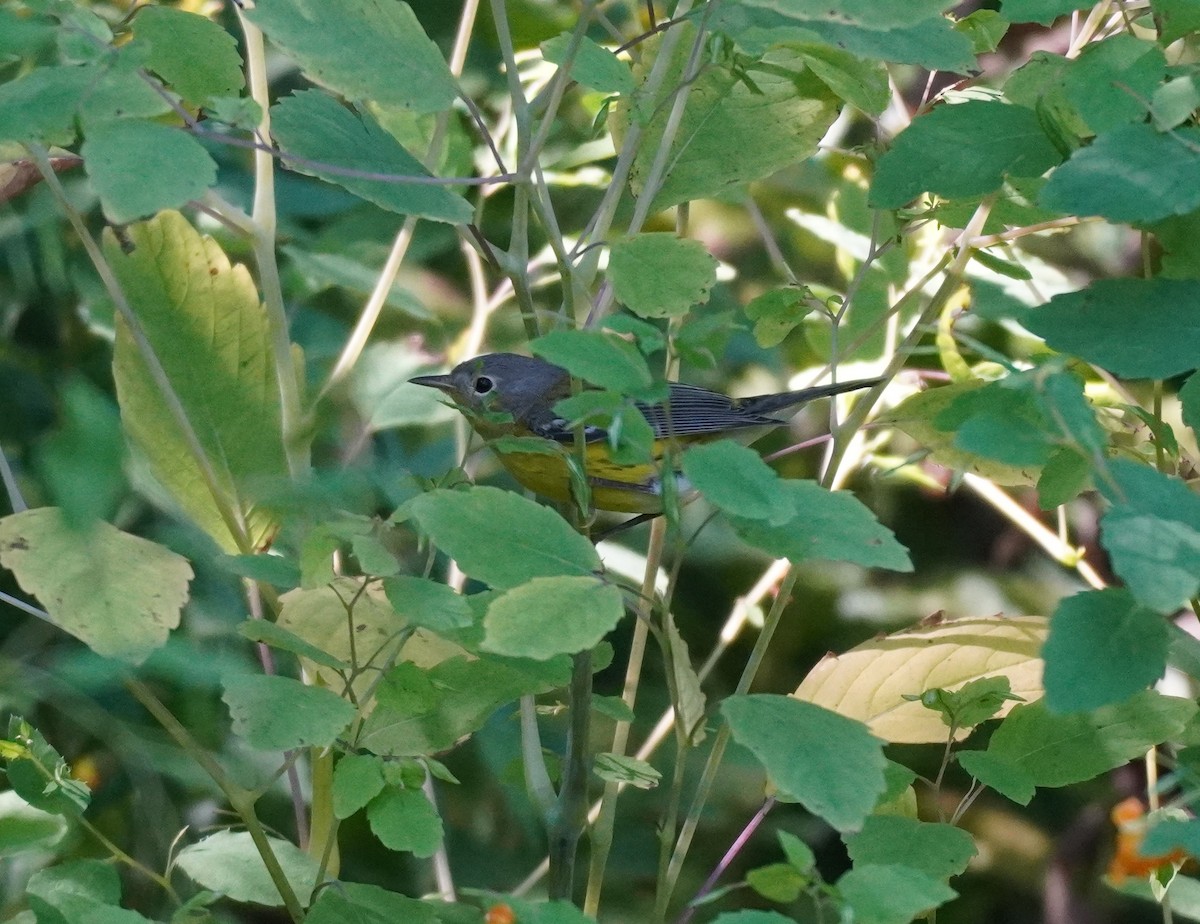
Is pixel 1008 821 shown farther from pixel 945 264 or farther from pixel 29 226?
pixel 29 226

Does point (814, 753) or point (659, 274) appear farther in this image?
point (659, 274)

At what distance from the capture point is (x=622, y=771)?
1.19 m

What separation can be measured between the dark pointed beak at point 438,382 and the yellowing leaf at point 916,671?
92cm

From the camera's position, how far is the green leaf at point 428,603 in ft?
3.14

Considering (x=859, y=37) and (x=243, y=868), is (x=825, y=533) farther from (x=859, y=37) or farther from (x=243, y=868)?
(x=243, y=868)

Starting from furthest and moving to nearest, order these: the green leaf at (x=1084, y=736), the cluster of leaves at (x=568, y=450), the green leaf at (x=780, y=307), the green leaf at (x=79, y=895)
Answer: the green leaf at (x=780, y=307) < the green leaf at (x=1084, y=736) < the green leaf at (x=79, y=895) < the cluster of leaves at (x=568, y=450)

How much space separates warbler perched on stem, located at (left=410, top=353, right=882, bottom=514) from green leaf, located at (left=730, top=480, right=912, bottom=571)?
97 cm

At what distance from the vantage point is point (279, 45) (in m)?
1.06

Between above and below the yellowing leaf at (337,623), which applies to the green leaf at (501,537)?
above

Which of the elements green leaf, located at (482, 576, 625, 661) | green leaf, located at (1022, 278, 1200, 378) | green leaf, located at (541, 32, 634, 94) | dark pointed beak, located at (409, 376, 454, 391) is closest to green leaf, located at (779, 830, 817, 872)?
green leaf, located at (482, 576, 625, 661)

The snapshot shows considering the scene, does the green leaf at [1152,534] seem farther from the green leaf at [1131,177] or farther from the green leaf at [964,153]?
the green leaf at [964,153]

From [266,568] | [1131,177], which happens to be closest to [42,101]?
[266,568]

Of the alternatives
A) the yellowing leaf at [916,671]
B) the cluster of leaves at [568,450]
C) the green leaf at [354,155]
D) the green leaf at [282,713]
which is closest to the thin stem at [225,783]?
the cluster of leaves at [568,450]

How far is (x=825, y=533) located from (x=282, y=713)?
0.43 meters
